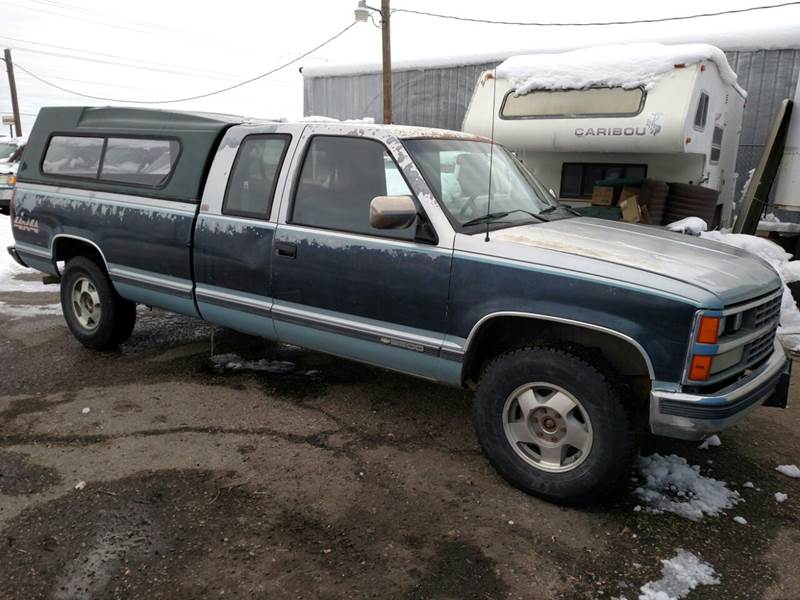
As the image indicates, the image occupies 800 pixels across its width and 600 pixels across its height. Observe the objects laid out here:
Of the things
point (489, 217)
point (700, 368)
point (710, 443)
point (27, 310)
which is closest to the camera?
point (700, 368)

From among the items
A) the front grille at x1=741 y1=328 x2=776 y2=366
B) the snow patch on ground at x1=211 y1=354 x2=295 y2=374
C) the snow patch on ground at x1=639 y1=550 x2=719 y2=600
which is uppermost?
the front grille at x1=741 y1=328 x2=776 y2=366

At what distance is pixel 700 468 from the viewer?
3.62m

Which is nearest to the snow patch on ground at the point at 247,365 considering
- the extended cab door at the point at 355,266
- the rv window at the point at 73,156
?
the extended cab door at the point at 355,266

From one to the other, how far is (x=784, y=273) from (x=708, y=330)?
17.7 feet

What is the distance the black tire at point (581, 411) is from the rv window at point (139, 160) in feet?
9.36

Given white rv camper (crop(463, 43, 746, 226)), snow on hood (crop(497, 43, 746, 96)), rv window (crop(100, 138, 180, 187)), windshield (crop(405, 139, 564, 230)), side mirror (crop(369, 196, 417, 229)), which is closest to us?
side mirror (crop(369, 196, 417, 229))

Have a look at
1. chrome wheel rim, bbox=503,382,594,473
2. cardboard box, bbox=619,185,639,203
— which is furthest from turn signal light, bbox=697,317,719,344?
cardboard box, bbox=619,185,639,203

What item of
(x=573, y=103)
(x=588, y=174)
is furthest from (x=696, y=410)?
(x=588, y=174)

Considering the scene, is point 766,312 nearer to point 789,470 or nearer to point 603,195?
point 789,470

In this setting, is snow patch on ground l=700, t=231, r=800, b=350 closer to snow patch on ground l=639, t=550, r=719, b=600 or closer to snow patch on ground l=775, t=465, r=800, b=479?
snow patch on ground l=775, t=465, r=800, b=479

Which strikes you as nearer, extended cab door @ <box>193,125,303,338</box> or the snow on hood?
extended cab door @ <box>193,125,303,338</box>

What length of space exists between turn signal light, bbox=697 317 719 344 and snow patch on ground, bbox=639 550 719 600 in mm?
971

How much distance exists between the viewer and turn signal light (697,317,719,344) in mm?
2715

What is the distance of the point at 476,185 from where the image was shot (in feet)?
12.6
